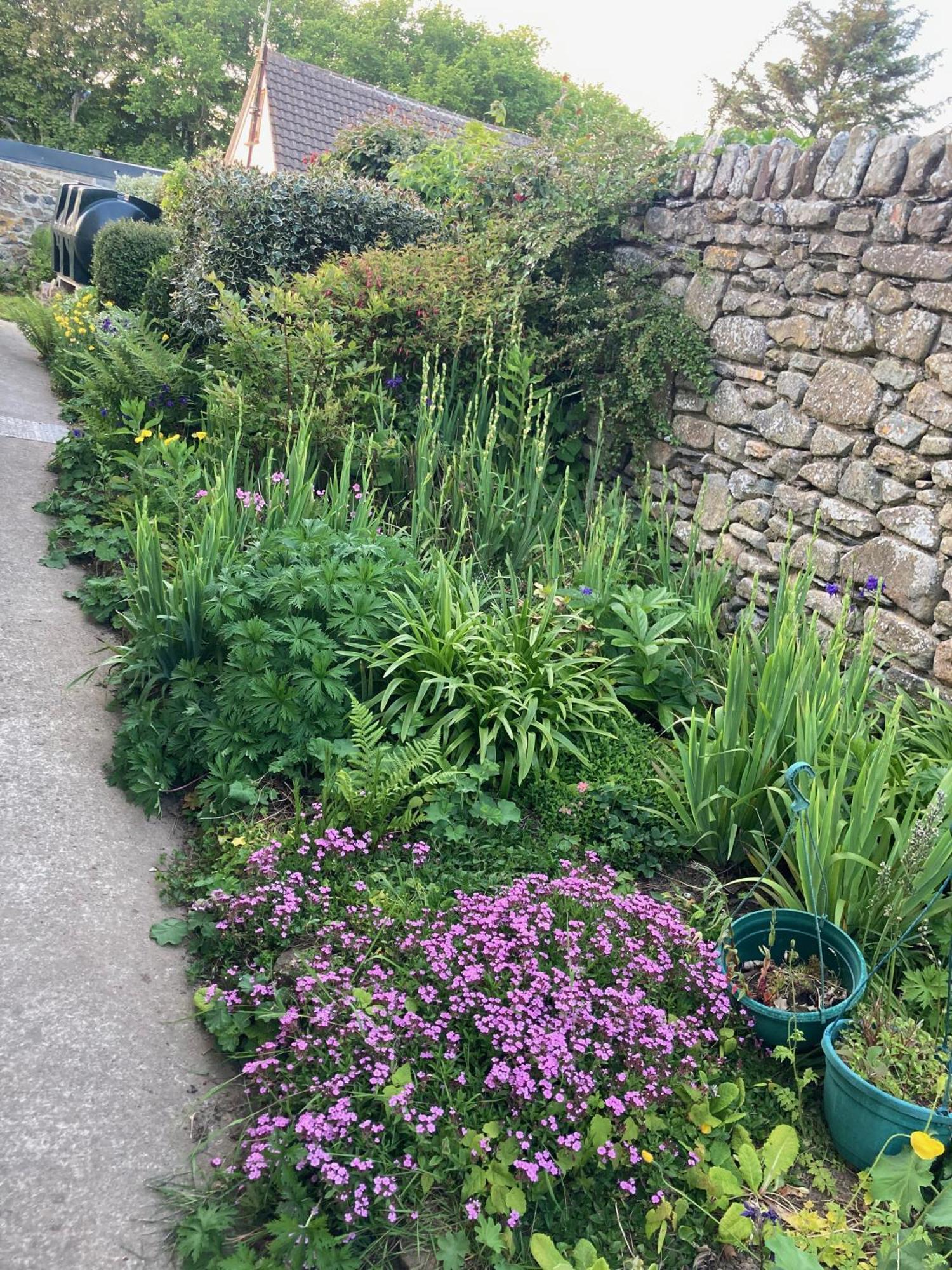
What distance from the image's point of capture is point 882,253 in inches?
156

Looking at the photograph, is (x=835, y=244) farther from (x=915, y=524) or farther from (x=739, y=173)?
(x=915, y=524)

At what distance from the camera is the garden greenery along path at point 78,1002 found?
179cm

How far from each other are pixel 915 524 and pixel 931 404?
A: 1.72ft

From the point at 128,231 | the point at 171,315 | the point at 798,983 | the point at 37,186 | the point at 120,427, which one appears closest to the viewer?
the point at 798,983

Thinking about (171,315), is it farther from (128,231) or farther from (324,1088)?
(324,1088)

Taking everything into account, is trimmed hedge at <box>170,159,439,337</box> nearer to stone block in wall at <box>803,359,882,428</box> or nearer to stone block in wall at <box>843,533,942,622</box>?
stone block in wall at <box>803,359,882,428</box>

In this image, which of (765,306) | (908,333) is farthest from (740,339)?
(908,333)

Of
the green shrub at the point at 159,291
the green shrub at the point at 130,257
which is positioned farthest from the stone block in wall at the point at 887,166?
the green shrub at the point at 130,257

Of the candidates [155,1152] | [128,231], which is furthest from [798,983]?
[128,231]

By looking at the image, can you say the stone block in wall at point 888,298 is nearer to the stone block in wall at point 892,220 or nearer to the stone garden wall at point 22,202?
the stone block in wall at point 892,220

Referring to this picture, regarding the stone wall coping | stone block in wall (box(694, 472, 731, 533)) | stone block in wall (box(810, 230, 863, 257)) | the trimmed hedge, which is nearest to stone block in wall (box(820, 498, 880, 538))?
stone block in wall (box(694, 472, 731, 533))

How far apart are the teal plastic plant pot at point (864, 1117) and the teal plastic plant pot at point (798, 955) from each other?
91 millimetres

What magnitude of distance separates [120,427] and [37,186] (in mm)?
14881

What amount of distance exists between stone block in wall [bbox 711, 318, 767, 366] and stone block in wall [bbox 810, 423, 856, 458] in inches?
24.4
